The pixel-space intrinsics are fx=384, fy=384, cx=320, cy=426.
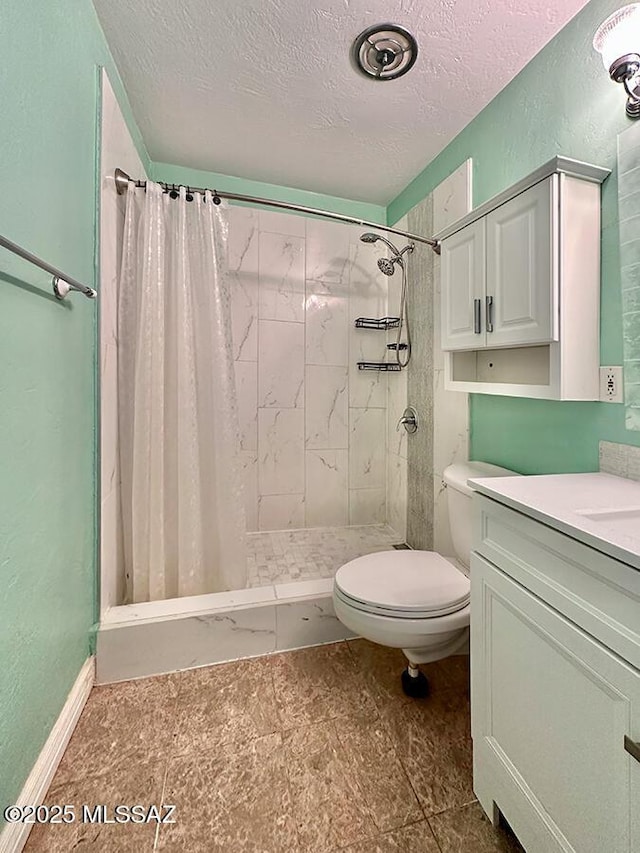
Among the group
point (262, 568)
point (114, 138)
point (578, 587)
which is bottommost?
point (262, 568)

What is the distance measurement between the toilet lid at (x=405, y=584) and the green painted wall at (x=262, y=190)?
2041 mm

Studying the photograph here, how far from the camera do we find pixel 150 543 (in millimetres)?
1544

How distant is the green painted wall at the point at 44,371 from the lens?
32.6 inches

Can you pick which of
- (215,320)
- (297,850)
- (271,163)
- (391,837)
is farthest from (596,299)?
(271,163)

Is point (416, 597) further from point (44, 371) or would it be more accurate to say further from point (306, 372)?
point (306, 372)

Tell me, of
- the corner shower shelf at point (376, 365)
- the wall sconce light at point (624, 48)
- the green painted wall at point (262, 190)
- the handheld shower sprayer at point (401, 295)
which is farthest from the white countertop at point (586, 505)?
the green painted wall at point (262, 190)

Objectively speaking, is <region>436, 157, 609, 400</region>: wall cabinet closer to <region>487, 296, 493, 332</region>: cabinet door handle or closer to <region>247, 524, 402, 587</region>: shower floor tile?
<region>487, 296, 493, 332</region>: cabinet door handle

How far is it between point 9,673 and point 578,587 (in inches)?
46.0

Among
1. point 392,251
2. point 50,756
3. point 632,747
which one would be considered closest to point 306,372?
point 392,251

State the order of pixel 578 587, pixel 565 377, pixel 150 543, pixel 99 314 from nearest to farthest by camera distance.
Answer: pixel 578 587 → pixel 565 377 → pixel 99 314 → pixel 150 543

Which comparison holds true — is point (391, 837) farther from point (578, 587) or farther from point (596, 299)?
point (596, 299)

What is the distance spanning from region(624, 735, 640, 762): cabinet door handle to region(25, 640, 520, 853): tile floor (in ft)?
1.88

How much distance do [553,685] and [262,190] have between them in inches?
98.9

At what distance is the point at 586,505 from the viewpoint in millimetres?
810
